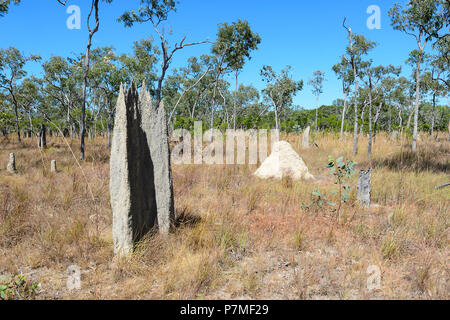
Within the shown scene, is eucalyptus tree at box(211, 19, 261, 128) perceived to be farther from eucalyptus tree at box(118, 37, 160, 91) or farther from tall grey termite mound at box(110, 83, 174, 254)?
tall grey termite mound at box(110, 83, 174, 254)

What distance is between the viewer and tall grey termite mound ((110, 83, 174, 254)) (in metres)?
2.78

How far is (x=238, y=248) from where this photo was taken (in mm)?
3215

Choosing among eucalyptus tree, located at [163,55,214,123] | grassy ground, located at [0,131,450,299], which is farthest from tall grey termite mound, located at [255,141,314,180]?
eucalyptus tree, located at [163,55,214,123]

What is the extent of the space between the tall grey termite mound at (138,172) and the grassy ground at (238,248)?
239mm

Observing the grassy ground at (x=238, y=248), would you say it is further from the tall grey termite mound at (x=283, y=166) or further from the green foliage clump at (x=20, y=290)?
the tall grey termite mound at (x=283, y=166)

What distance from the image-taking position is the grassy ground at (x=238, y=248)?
2.47 meters

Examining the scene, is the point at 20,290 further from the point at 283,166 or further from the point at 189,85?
the point at 189,85

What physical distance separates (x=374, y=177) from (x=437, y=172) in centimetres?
244

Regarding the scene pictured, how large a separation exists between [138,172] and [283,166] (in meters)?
4.91

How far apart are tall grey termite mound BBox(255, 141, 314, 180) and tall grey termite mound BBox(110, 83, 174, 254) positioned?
4.31 metres

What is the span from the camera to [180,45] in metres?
13.2

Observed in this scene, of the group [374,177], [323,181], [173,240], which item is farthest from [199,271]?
[374,177]

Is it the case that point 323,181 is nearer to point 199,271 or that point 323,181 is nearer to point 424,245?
point 424,245

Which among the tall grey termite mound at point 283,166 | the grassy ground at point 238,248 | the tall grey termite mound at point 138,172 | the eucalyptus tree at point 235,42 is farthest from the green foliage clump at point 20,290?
the eucalyptus tree at point 235,42
